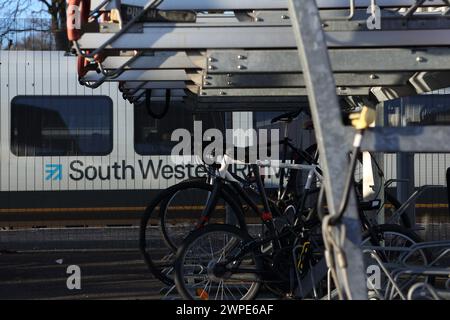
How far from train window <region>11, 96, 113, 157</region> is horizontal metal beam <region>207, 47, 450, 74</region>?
9464 mm

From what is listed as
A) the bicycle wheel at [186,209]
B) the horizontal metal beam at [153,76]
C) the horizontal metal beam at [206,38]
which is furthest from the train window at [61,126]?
the horizontal metal beam at [206,38]

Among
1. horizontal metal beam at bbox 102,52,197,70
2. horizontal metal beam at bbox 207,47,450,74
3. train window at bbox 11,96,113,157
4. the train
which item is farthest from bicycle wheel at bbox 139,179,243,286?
train window at bbox 11,96,113,157

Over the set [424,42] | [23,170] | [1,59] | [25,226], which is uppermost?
[1,59]

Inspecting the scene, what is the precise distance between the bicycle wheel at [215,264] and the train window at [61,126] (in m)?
8.11

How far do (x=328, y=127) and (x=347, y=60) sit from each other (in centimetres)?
144

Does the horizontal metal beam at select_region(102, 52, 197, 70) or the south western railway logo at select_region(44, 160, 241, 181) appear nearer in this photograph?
the horizontal metal beam at select_region(102, 52, 197, 70)

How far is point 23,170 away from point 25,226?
0.99 metres

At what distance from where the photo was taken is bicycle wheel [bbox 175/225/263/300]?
5.49 meters

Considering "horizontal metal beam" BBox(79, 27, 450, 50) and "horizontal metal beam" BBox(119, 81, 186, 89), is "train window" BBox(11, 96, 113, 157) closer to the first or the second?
"horizontal metal beam" BBox(119, 81, 186, 89)

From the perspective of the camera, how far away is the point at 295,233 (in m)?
6.09

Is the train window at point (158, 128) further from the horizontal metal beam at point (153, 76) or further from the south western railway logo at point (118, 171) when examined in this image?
the horizontal metal beam at point (153, 76)

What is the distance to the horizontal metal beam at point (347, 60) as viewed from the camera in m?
4.19
